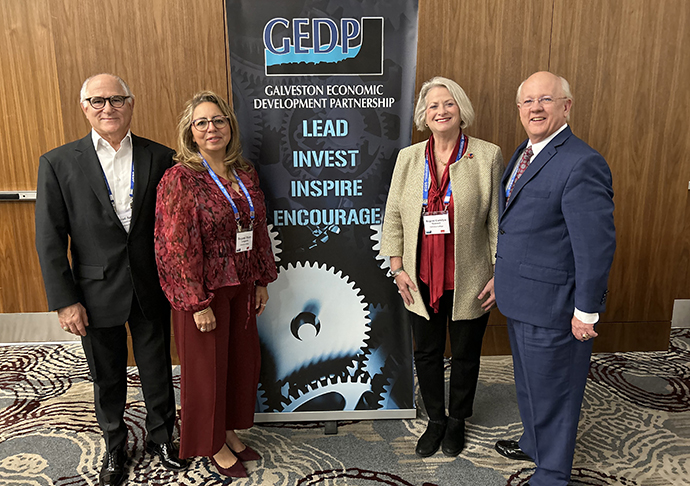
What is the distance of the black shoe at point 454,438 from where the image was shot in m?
2.30

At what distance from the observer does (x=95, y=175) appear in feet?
6.26

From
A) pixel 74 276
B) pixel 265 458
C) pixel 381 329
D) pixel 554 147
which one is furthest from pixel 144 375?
pixel 554 147

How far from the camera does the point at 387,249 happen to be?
2.26m

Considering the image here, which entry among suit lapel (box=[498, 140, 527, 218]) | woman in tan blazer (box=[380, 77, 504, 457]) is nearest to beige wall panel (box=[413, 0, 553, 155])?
woman in tan blazer (box=[380, 77, 504, 457])

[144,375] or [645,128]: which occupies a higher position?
[645,128]

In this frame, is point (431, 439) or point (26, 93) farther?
point (26, 93)

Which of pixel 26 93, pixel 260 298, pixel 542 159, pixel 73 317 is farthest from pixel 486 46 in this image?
pixel 26 93

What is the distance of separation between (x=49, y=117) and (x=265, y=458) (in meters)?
2.68

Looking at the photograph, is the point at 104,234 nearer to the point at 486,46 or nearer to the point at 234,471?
the point at 234,471

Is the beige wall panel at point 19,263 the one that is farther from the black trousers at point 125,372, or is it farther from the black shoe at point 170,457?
the black shoe at point 170,457

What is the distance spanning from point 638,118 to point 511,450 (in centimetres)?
230

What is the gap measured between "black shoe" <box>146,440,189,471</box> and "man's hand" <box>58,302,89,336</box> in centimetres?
72

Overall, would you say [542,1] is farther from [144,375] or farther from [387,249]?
[144,375]

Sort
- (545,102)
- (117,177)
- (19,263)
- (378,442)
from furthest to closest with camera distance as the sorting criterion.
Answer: (19,263), (378,442), (117,177), (545,102)
